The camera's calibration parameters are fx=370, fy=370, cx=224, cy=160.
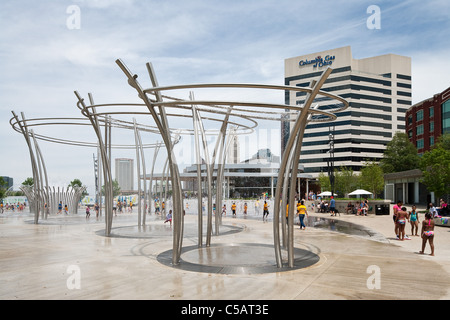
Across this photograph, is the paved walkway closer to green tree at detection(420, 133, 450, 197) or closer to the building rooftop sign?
green tree at detection(420, 133, 450, 197)

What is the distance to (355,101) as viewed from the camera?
9738 centimetres

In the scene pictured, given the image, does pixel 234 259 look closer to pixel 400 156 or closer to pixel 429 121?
pixel 429 121

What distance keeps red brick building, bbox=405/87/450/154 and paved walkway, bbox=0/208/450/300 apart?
47650 millimetres

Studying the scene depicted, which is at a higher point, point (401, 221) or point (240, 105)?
point (240, 105)

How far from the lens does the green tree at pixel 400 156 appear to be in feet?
215

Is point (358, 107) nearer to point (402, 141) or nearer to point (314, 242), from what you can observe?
point (402, 141)

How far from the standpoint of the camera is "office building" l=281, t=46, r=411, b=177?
97125 mm

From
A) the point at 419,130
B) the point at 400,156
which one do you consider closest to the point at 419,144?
the point at 419,130

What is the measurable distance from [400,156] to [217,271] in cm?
6629

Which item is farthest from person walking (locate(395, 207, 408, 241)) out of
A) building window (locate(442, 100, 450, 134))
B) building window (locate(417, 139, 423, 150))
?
building window (locate(417, 139, 423, 150))

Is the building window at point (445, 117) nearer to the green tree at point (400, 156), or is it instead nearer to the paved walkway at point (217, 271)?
the green tree at point (400, 156)

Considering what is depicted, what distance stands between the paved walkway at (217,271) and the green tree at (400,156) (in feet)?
185

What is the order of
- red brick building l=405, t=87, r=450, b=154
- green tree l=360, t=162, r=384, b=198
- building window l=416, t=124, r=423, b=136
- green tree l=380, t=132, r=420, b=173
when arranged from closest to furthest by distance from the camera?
green tree l=360, t=162, r=384, b=198 < red brick building l=405, t=87, r=450, b=154 < building window l=416, t=124, r=423, b=136 < green tree l=380, t=132, r=420, b=173
